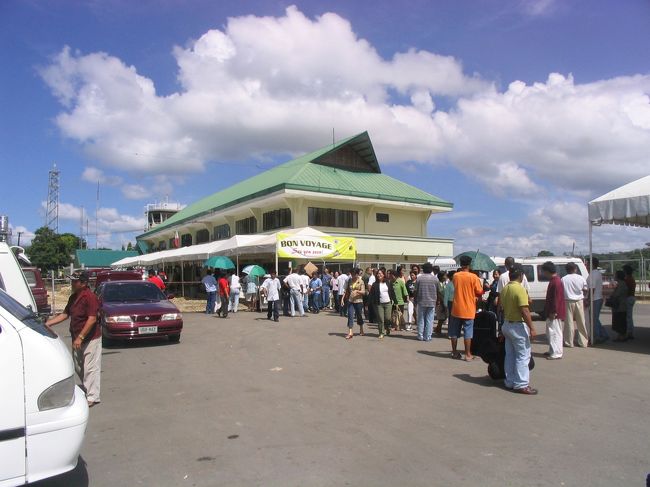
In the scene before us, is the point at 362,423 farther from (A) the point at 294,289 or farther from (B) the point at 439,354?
(A) the point at 294,289

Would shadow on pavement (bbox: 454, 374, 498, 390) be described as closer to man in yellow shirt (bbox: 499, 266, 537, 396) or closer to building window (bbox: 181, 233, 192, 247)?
man in yellow shirt (bbox: 499, 266, 537, 396)

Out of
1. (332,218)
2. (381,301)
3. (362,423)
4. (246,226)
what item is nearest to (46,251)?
(246,226)

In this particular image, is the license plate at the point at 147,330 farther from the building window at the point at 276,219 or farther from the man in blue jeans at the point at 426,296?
the building window at the point at 276,219

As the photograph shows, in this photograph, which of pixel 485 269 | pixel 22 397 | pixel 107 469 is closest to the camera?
pixel 22 397

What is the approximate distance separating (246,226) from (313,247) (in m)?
16.4

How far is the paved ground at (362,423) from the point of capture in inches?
168

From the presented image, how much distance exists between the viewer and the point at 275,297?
16562mm

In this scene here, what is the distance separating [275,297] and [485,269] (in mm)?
6872

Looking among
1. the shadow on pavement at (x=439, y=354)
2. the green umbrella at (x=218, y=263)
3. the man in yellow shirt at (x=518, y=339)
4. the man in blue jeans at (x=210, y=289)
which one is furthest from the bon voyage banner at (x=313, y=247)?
the man in yellow shirt at (x=518, y=339)

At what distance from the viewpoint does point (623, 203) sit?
10.2m

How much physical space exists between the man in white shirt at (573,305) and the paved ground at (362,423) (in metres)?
0.86

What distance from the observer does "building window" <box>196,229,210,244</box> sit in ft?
146

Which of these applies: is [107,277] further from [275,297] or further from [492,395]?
[492,395]

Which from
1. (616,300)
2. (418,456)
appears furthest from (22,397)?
(616,300)
